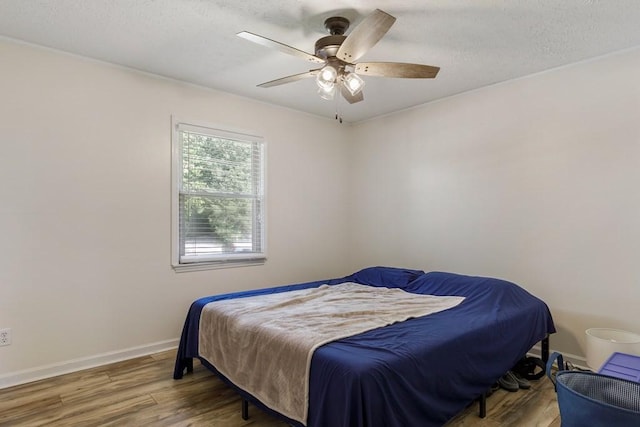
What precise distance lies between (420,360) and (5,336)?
2867mm

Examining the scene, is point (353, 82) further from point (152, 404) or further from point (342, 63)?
point (152, 404)

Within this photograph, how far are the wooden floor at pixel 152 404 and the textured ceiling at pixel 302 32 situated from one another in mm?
2505

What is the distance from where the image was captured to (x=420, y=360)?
5.85ft

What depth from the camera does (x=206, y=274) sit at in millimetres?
3559

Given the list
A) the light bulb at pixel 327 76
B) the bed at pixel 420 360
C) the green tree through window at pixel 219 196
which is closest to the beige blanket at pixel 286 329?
the bed at pixel 420 360

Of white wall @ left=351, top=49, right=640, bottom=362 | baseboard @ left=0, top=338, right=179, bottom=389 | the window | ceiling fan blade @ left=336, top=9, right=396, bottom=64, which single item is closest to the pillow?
white wall @ left=351, top=49, right=640, bottom=362

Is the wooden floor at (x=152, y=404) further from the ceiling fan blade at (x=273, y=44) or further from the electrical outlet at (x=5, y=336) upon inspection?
the ceiling fan blade at (x=273, y=44)

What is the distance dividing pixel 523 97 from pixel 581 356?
7.44 feet

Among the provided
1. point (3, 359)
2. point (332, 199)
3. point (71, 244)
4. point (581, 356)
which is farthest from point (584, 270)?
point (3, 359)

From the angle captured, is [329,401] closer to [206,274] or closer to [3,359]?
[206,274]

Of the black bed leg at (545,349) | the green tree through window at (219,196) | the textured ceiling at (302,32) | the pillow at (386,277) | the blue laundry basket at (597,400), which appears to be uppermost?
the textured ceiling at (302,32)

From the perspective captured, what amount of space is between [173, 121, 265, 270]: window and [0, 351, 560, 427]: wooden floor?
1.08m

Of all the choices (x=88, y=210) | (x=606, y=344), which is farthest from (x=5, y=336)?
(x=606, y=344)

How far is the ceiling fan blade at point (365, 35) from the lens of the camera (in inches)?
69.9
